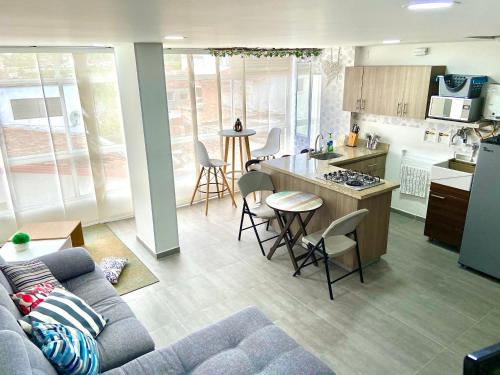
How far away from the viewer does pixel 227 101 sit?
5809 mm

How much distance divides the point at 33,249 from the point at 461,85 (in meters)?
4.85

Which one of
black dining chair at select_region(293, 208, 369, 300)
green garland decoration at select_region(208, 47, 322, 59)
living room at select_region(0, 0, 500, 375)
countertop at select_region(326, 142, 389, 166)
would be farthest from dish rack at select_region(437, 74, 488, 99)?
green garland decoration at select_region(208, 47, 322, 59)

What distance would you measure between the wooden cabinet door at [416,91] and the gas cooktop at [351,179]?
1.32m

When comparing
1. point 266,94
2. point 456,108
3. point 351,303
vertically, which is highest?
point 266,94

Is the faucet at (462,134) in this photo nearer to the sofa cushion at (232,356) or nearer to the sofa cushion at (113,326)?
the sofa cushion at (232,356)

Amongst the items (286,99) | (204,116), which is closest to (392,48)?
(286,99)

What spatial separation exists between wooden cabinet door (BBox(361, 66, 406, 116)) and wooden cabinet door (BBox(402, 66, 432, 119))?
76mm

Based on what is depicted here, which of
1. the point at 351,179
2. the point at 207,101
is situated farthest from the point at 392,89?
the point at 207,101

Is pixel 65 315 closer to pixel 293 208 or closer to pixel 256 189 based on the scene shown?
pixel 293 208

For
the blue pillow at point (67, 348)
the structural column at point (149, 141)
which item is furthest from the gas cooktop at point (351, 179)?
the blue pillow at point (67, 348)

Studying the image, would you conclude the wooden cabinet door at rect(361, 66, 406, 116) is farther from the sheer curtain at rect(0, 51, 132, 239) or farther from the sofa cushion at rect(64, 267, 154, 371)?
the sofa cushion at rect(64, 267, 154, 371)

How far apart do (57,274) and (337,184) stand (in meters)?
2.70

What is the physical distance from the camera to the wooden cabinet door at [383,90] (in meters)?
4.77

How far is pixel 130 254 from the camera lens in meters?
4.31
